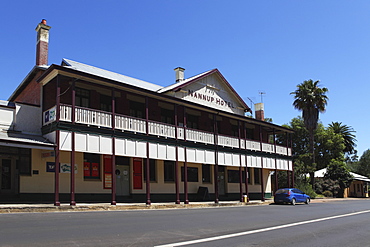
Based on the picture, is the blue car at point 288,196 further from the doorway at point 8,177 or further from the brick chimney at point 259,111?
the doorway at point 8,177

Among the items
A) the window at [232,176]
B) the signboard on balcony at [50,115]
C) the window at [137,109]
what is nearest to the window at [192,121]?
the window at [137,109]

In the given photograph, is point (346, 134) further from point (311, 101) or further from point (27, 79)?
point (27, 79)

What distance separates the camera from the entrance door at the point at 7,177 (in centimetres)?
1869

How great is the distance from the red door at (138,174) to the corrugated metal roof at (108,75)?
5370mm

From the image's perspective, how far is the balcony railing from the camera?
18578 millimetres

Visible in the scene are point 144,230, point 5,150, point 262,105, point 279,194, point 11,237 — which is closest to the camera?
point 11,237

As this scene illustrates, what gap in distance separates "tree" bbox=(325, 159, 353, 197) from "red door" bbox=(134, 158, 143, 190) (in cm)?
3205

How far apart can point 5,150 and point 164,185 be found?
35.0ft

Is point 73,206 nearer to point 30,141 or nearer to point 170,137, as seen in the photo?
point 30,141

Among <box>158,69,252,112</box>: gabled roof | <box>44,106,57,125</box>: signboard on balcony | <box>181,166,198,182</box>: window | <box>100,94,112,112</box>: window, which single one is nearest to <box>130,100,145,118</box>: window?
<box>100,94,112,112</box>: window

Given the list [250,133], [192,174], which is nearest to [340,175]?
[250,133]

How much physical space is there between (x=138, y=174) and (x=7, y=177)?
7845 mm

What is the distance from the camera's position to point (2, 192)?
1847cm

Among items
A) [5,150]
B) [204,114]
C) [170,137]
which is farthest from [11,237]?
[204,114]
